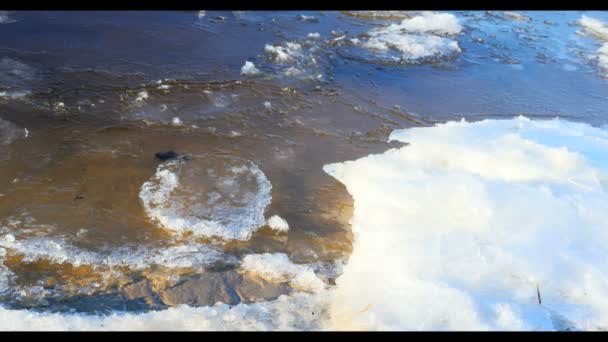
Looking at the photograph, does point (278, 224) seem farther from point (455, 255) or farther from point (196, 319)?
point (455, 255)

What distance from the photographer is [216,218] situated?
4.01m

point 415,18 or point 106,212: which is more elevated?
point 415,18

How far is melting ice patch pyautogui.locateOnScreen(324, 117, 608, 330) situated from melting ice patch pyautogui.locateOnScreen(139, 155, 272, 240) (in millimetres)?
838

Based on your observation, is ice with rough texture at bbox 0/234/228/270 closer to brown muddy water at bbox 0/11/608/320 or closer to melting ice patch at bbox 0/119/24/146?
brown muddy water at bbox 0/11/608/320

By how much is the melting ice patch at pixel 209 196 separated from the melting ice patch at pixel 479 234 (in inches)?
33.0

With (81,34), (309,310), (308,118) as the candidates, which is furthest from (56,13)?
(309,310)

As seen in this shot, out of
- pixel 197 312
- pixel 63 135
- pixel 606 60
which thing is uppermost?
pixel 606 60

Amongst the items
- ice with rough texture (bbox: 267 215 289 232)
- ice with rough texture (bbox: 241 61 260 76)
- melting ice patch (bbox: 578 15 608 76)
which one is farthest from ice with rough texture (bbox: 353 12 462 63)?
ice with rough texture (bbox: 267 215 289 232)

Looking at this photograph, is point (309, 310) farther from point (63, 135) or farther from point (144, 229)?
point (63, 135)

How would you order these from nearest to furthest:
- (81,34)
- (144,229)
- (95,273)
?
(95,273) < (144,229) < (81,34)

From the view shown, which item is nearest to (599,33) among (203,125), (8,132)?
(203,125)

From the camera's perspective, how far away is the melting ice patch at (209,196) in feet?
12.8

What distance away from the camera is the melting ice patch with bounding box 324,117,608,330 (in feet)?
10.3

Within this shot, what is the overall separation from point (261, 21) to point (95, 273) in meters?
5.83
